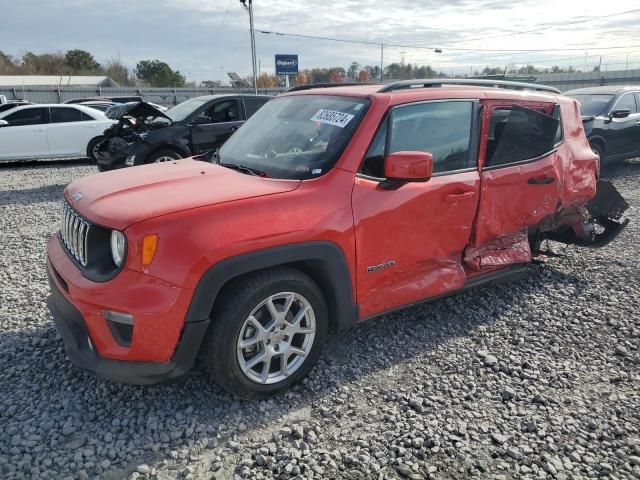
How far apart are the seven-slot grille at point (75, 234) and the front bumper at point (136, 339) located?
0.64 feet

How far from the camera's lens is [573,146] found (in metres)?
4.44

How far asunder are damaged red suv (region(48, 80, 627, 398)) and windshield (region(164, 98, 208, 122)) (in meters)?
5.71

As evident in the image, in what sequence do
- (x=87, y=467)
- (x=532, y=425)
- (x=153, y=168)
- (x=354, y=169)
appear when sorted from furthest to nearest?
(x=153, y=168), (x=354, y=169), (x=532, y=425), (x=87, y=467)

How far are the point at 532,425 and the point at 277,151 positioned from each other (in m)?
2.34

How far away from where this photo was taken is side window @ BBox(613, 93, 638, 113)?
9.86m

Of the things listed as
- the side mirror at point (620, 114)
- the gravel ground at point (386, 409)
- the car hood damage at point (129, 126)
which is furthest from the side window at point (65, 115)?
the side mirror at point (620, 114)

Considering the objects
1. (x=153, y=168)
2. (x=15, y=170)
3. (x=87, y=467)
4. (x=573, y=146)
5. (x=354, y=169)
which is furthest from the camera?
(x=15, y=170)

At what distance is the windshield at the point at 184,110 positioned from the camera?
9.33 m

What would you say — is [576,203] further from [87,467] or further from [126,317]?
[87,467]

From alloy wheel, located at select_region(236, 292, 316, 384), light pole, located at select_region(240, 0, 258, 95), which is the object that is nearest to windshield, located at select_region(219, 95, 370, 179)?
alloy wheel, located at select_region(236, 292, 316, 384)

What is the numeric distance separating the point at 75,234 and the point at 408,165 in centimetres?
204

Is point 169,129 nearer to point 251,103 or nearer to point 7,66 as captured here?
point 251,103

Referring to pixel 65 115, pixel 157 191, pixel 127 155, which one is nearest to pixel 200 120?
pixel 127 155

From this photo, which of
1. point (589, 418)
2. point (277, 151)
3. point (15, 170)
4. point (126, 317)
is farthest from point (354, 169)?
point (15, 170)
